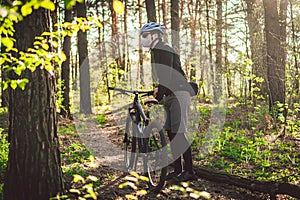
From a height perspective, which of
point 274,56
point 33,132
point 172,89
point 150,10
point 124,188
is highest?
point 150,10

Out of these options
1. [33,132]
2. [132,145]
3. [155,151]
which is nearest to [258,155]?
[155,151]

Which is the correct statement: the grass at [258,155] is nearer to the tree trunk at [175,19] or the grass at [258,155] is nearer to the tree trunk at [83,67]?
the tree trunk at [175,19]

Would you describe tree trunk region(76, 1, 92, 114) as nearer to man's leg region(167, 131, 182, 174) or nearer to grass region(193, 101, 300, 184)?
grass region(193, 101, 300, 184)

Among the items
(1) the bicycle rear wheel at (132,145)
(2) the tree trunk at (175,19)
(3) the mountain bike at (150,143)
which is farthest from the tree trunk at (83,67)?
(3) the mountain bike at (150,143)

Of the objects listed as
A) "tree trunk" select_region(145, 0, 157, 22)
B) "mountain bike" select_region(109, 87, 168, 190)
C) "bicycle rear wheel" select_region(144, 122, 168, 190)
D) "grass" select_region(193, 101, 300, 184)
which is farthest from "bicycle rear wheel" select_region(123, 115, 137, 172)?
"tree trunk" select_region(145, 0, 157, 22)

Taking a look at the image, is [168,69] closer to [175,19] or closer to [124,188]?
[124,188]

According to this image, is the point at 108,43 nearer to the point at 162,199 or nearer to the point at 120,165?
the point at 120,165

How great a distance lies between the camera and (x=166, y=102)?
5.21m

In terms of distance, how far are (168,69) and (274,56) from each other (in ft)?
22.3

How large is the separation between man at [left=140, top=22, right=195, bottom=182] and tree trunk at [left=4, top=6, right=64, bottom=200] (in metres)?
1.62

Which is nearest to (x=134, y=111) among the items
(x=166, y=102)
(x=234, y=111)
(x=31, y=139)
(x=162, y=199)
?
(x=166, y=102)

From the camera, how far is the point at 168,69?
4.96m

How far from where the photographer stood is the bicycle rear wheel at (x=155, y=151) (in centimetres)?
494

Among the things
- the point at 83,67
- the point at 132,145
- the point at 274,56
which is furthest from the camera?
the point at 83,67
